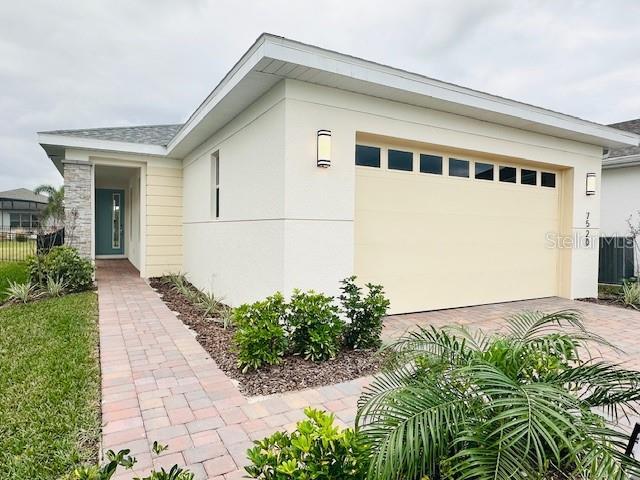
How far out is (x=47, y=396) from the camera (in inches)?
126

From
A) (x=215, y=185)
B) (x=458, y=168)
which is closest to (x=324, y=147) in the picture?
(x=458, y=168)

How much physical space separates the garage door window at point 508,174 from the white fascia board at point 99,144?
26.3ft

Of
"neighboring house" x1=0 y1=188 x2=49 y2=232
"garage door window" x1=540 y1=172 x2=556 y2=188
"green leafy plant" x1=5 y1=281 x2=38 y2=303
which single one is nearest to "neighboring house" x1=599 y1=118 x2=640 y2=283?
"garage door window" x1=540 y1=172 x2=556 y2=188

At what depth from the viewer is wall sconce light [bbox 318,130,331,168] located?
4.96 m

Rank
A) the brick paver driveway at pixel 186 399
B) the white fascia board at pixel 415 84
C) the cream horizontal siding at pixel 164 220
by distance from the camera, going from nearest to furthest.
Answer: the brick paver driveway at pixel 186 399 → the white fascia board at pixel 415 84 → the cream horizontal siding at pixel 164 220

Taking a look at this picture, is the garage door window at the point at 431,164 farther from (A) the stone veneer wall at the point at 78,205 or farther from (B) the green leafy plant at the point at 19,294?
(A) the stone veneer wall at the point at 78,205

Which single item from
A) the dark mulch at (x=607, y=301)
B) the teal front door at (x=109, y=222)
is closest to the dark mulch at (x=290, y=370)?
the dark mulch at (x=607, y=301)

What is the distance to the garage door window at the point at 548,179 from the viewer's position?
8.06 metres

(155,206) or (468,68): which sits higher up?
(468,68)

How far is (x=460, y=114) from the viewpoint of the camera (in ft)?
20.9

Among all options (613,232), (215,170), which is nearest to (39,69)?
(215,170)

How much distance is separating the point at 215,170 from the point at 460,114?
5002mm

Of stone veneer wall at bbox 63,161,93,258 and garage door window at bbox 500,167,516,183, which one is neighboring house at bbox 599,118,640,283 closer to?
garage door window at bbox 500,167,516,183

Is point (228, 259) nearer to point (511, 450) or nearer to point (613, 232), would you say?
point (511, 450)
